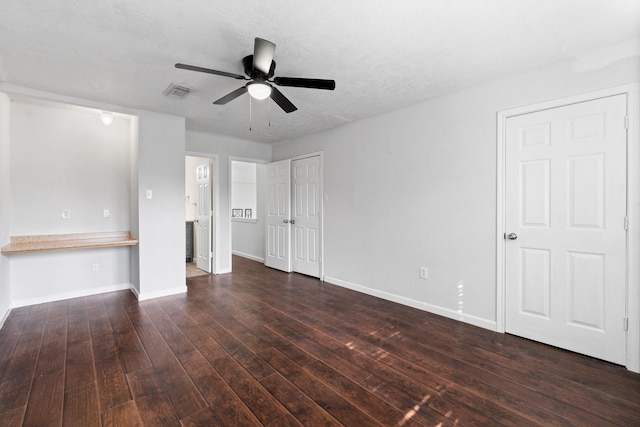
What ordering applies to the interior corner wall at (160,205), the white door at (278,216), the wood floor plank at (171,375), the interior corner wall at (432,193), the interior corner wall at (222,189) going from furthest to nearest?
the white door at (278,216), the interior corner wall at (222,189), the interior corner wall at (160,205), the interior corner wall at (432,193), the wood floor plank at (171,375)

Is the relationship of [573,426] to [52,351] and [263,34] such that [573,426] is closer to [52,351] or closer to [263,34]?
[263,34]

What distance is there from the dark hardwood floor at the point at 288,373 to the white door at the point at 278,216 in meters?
2.19

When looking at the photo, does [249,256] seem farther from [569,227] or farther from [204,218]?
[569,227]

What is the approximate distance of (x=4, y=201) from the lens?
3.28 meters

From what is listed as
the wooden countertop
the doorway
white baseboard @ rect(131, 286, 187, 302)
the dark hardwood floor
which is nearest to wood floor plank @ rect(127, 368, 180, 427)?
the dark hardwood floor

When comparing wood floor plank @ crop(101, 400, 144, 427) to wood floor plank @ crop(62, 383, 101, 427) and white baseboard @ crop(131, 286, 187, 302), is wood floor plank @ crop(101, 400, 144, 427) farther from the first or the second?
white baseboard @ crop(131, 286, 187, 302)

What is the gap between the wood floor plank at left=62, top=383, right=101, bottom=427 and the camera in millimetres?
1713

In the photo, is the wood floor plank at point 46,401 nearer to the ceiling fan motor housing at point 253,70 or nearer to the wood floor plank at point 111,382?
the wood floor plank at point 111,382

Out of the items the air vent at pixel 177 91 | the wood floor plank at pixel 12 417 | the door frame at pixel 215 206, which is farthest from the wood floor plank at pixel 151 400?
the door frame at pixel 215 206

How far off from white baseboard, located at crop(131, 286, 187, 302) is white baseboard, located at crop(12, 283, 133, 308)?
9.0 inches

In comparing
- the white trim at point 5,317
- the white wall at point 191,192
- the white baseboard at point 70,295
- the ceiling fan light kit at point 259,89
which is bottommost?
the white trim at point 5,317

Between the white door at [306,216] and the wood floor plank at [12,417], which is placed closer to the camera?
the wood floor plank at [12,417]

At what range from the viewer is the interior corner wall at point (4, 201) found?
3145 millimetres

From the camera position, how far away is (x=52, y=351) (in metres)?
2.55
